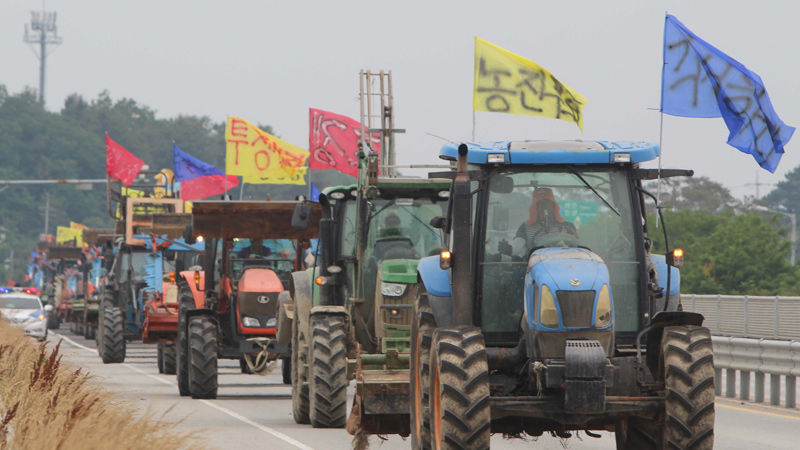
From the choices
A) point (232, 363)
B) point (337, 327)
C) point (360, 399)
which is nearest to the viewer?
point (360, 399)

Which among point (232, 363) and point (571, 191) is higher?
point (571, 191)

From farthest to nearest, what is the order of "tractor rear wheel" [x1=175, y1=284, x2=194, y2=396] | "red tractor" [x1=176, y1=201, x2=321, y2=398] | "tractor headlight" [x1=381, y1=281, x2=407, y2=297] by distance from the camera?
"tractor rear wheel" [x1=175, y1=284, x2=194, y2=396] → "red tractor" [x1=176, y1=201, x2=321, y2=398] → "tractor headlight" [x1=381, y1=281, x2=407, y2=297]

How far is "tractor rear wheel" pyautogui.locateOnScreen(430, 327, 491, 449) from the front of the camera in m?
10.4

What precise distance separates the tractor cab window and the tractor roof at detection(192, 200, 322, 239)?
11.0 m

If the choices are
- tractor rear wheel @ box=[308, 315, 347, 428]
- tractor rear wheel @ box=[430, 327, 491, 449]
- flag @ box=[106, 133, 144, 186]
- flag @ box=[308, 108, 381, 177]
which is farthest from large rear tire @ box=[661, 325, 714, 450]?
flag @ box=[106, 133, 144, 186]

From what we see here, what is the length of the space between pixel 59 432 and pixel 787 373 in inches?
498

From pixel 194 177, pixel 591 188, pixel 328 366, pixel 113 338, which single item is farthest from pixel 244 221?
pixel 194 177

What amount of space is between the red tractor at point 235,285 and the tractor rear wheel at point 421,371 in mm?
9653

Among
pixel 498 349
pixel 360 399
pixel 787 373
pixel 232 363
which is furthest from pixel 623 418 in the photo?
pixel 232 363

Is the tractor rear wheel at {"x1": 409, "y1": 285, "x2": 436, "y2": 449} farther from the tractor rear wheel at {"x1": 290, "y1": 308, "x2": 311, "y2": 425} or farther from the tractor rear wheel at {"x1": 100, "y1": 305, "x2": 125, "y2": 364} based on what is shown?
the tractor rear wheel at {"x1": 100, "y1": 305, "x2": 125, "y2": 364}

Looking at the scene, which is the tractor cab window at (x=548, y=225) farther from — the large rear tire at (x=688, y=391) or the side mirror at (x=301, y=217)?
the side mirror at (x=301, y=217)

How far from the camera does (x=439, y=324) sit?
11.8 m

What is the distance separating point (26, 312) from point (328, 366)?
103 ft

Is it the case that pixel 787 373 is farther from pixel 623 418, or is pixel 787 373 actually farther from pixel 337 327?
pixel 623 418
